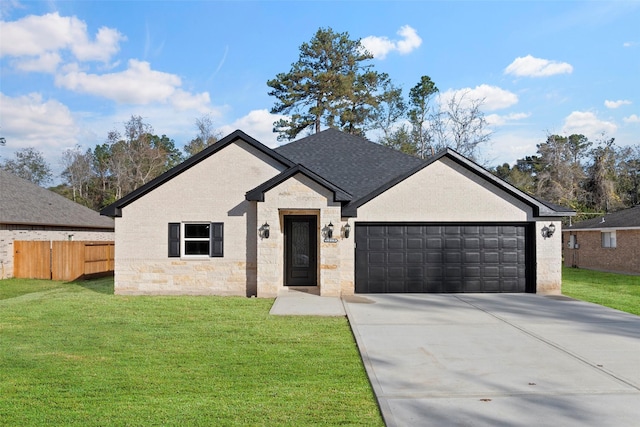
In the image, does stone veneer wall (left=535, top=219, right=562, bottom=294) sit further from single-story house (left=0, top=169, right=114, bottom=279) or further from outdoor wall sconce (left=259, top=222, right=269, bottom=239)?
single-story house (left=0, top=169, right=114, bottom=279)

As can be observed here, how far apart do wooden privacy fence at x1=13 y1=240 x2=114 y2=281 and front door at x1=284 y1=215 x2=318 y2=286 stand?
420 inches

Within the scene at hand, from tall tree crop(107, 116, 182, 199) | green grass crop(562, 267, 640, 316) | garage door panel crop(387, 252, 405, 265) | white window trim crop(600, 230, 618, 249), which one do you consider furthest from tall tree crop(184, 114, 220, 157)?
green grass crop(562, 267, 640, 316)

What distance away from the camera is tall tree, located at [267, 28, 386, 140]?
1420 inches

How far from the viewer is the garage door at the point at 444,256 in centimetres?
1385

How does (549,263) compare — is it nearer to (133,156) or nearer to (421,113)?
(421,113)

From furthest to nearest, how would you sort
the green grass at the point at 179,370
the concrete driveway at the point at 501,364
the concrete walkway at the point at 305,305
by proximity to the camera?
the concrete walkway at the point at 305,305, the concrete driveway at the point at 501,364, the green grass at the point at 179,370

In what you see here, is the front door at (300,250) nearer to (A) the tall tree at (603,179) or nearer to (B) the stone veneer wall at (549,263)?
(B) the stone veneer wall at (549,263)

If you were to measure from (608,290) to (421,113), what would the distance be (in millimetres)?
26289

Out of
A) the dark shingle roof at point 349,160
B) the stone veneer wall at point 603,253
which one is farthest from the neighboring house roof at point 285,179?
the stone veneer wall at point 603,253

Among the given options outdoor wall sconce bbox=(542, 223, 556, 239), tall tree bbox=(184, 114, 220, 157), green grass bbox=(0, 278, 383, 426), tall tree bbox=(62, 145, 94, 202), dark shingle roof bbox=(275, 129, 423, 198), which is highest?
tall tree bbox=(184, 114, 220, 157)

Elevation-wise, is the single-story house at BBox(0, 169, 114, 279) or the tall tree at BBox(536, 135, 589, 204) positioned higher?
the tall tree at BBox(536, 135, 589, 204)

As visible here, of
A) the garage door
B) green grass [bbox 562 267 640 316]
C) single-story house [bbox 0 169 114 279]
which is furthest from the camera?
single-story house [bbox 0 169 114 279]

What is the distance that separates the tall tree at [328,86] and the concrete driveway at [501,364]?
27.3 m

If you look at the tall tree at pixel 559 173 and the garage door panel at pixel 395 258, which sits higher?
the tall tree at pixel 559 173
